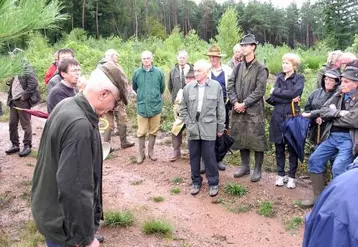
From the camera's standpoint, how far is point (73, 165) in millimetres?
2141

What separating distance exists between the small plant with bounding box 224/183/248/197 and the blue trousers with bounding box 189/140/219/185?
189mm

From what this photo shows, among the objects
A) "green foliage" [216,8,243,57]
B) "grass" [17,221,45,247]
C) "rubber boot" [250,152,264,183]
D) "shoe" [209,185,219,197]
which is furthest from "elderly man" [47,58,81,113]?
"green foliage" [216,8,243,57]

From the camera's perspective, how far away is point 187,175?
6219mm

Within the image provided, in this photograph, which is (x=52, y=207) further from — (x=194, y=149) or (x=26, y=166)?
(x=26, y=166)

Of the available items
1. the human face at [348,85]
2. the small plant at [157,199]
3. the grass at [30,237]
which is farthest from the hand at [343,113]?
the grass at [30,237]

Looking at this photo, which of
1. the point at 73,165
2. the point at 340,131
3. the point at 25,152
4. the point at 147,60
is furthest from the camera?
the point at 25,152

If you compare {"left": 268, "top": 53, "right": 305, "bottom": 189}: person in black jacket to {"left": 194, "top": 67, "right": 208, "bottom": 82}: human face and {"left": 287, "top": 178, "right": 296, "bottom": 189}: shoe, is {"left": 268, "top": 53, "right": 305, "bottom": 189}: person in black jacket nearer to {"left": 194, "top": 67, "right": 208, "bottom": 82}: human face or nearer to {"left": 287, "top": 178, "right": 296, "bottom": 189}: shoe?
{"left": 287, "top": 178, "right": 296, "bottom": 189}: shoe

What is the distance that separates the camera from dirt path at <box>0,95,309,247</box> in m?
4.39

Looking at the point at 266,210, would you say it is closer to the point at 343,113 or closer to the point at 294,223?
the point at 294,223

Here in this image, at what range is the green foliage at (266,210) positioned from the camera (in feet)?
16.3

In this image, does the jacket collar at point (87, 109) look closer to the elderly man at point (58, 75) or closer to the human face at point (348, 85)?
the elderly man at point (58, 75)

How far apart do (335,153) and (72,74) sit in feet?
10.6

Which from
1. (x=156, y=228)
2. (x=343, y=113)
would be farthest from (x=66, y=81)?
(x=343, y=113)

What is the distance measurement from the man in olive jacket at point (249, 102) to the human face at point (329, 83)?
85 cm
